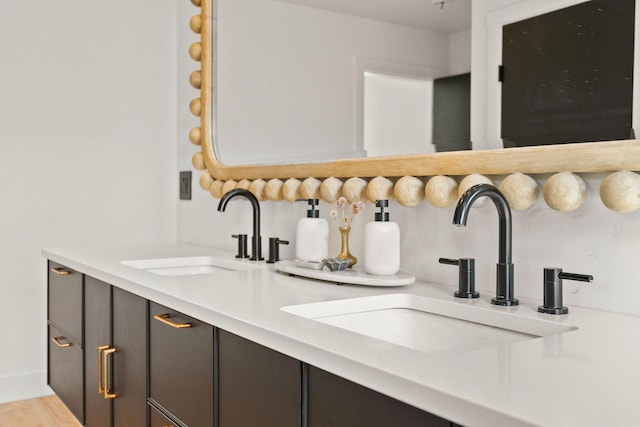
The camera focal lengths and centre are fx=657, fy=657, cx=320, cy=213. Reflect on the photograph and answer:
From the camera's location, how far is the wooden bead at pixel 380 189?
1.75m

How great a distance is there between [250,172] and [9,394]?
1.74 metres

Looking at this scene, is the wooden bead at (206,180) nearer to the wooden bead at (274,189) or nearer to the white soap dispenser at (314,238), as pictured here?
the wooden bead at (274,189)

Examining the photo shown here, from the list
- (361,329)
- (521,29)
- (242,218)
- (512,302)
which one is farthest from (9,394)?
(521,29)

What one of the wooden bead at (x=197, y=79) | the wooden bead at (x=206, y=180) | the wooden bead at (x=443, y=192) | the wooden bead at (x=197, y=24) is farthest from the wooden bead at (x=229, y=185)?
the wooden bead at (x=443, y=192)

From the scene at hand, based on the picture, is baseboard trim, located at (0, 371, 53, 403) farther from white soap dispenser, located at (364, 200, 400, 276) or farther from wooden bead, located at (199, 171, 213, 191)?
white soap dispenser, located at (364, 200, 400, 276)

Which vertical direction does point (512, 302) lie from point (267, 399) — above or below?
above

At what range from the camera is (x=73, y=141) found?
323 cm

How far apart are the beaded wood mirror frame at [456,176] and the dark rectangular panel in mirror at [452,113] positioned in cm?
3

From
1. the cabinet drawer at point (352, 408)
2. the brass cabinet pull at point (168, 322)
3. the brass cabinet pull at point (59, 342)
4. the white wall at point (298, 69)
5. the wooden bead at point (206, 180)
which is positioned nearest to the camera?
the cabinet drawer at point (352, 408)

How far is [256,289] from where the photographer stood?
158 cm

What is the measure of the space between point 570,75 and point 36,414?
2.76 metres

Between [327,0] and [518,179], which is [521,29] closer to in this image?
[518,179]

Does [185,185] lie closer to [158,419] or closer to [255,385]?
[158,419]

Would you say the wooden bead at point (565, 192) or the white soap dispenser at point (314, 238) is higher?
the wooden bead at point (565, 192)
